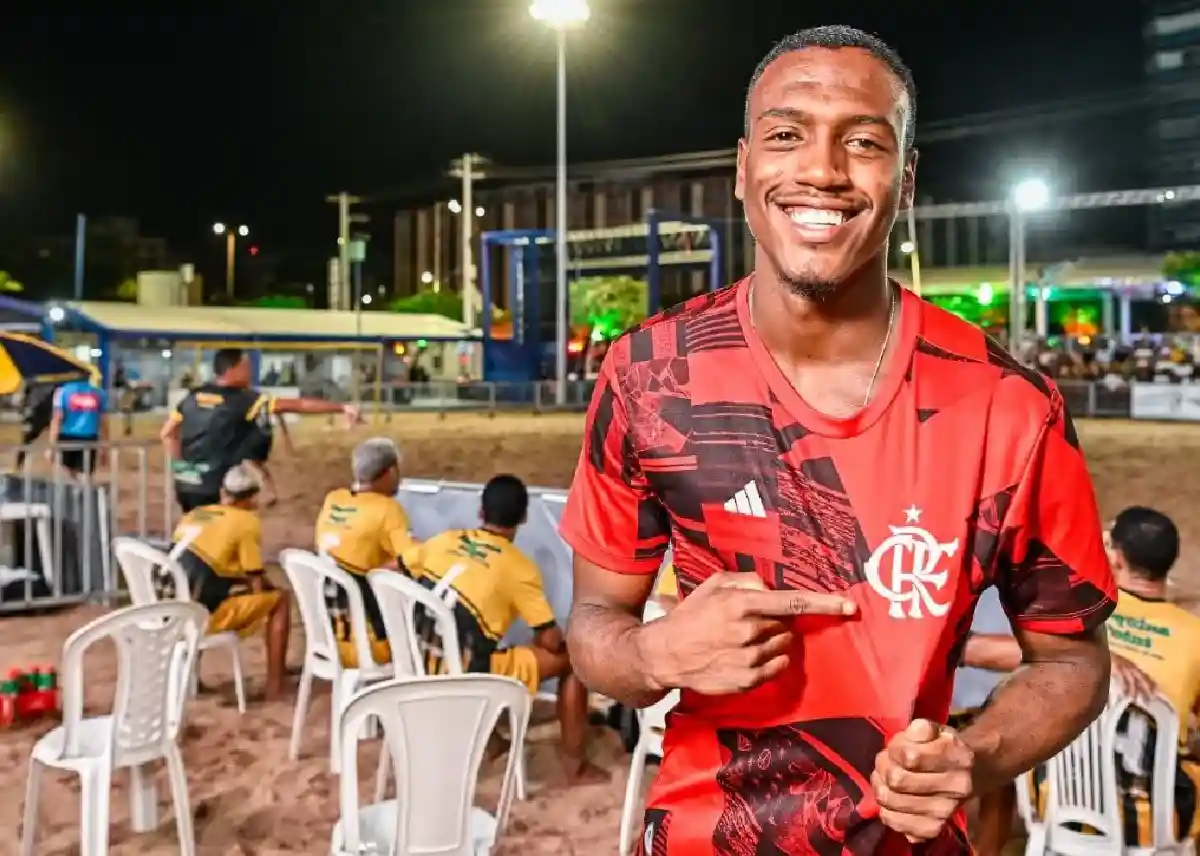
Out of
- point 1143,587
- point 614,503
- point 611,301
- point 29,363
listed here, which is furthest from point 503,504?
point 611,301

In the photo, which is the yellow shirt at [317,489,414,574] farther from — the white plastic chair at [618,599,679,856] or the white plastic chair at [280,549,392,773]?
the white plastic chair at [618,599,679,856]

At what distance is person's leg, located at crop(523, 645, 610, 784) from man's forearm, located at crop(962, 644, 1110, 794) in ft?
12.3

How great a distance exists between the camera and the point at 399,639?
477 cm

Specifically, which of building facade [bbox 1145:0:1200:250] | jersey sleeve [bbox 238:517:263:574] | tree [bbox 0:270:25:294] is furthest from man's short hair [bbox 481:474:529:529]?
tree [bbox 0:270:25:294]

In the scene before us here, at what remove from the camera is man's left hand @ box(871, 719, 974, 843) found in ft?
4.10

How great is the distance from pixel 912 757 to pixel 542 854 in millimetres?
3478

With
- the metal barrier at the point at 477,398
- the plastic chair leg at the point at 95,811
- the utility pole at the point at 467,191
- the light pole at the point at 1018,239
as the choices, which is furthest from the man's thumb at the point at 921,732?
the utility pole at the point at 467,191

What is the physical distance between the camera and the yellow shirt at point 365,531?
19.0 ft

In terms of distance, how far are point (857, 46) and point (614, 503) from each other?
707mm

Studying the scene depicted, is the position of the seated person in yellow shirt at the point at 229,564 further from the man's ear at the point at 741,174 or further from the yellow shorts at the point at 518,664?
the man's ear at the point at 741,174

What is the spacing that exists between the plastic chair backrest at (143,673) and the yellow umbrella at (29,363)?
5.48 metres

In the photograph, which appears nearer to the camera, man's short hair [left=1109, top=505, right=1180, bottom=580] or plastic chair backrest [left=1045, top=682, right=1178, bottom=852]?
plastic chair backrest [left=1045, top=682, right=1178, bottom=852]

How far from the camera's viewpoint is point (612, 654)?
1.51 meters

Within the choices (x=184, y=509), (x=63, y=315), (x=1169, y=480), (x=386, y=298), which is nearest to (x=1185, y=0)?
(x=1169, y=480)
